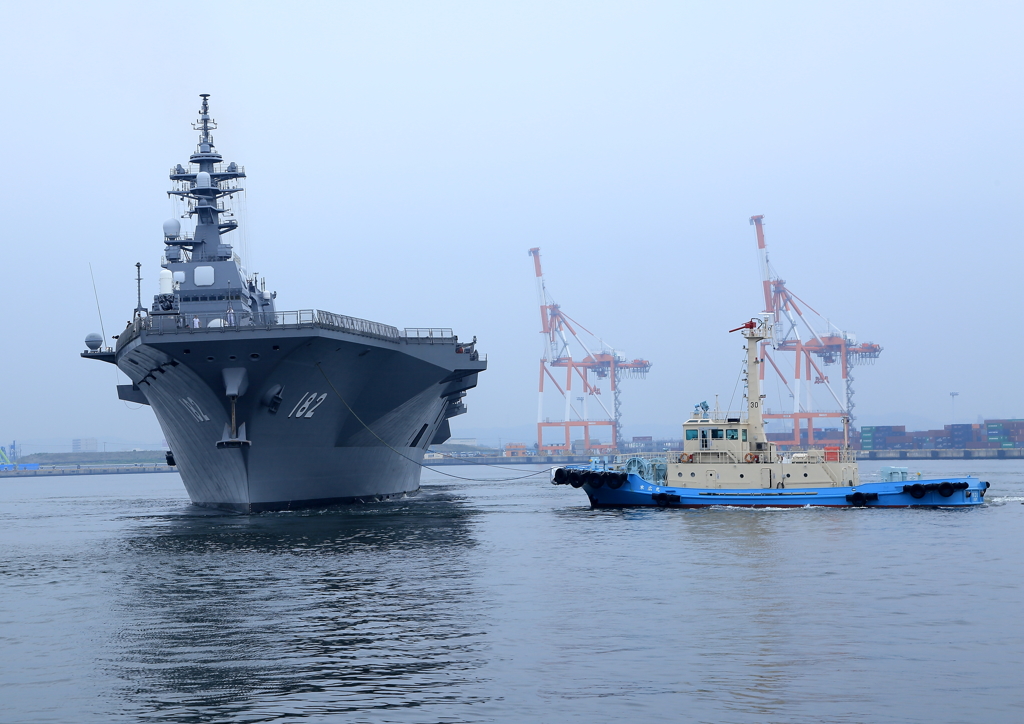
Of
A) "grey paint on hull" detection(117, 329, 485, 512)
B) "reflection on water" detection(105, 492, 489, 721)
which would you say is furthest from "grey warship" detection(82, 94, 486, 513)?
"reflection on water" detection(105, 492, 489, 721)

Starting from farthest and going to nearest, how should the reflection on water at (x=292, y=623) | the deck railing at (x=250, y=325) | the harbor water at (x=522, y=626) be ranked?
1. the deck railing at (x=250, y=325)
2. the reflection on water at (x=292, y=623)
3. the harbor water at (x=522, y=626)

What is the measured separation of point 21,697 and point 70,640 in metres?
3.52

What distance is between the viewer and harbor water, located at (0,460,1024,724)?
39.7 ft

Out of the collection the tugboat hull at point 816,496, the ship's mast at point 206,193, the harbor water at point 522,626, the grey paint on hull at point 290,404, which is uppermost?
the ship's mast at point 206,193

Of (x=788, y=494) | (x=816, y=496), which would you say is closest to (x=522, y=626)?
(x=788, y=494)

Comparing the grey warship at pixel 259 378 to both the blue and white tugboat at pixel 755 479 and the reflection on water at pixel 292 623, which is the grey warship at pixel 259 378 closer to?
the reflection on water at pixel 292 623

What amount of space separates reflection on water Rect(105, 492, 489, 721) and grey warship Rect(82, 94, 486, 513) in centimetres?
425

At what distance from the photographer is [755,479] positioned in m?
38.9

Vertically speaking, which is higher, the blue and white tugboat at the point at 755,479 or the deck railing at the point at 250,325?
the deck railing at the point at 250,325

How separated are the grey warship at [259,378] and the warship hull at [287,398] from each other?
1.9 inches

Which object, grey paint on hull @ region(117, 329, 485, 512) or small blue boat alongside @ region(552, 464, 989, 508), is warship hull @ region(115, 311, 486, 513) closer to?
grey paint on hull @ region(117, 329, 485, 512)

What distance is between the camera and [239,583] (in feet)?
70.3

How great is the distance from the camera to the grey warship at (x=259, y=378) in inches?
1277

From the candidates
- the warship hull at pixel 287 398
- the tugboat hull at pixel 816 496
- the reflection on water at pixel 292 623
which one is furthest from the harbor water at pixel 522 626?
the tugboat hull at pixel 816 496
